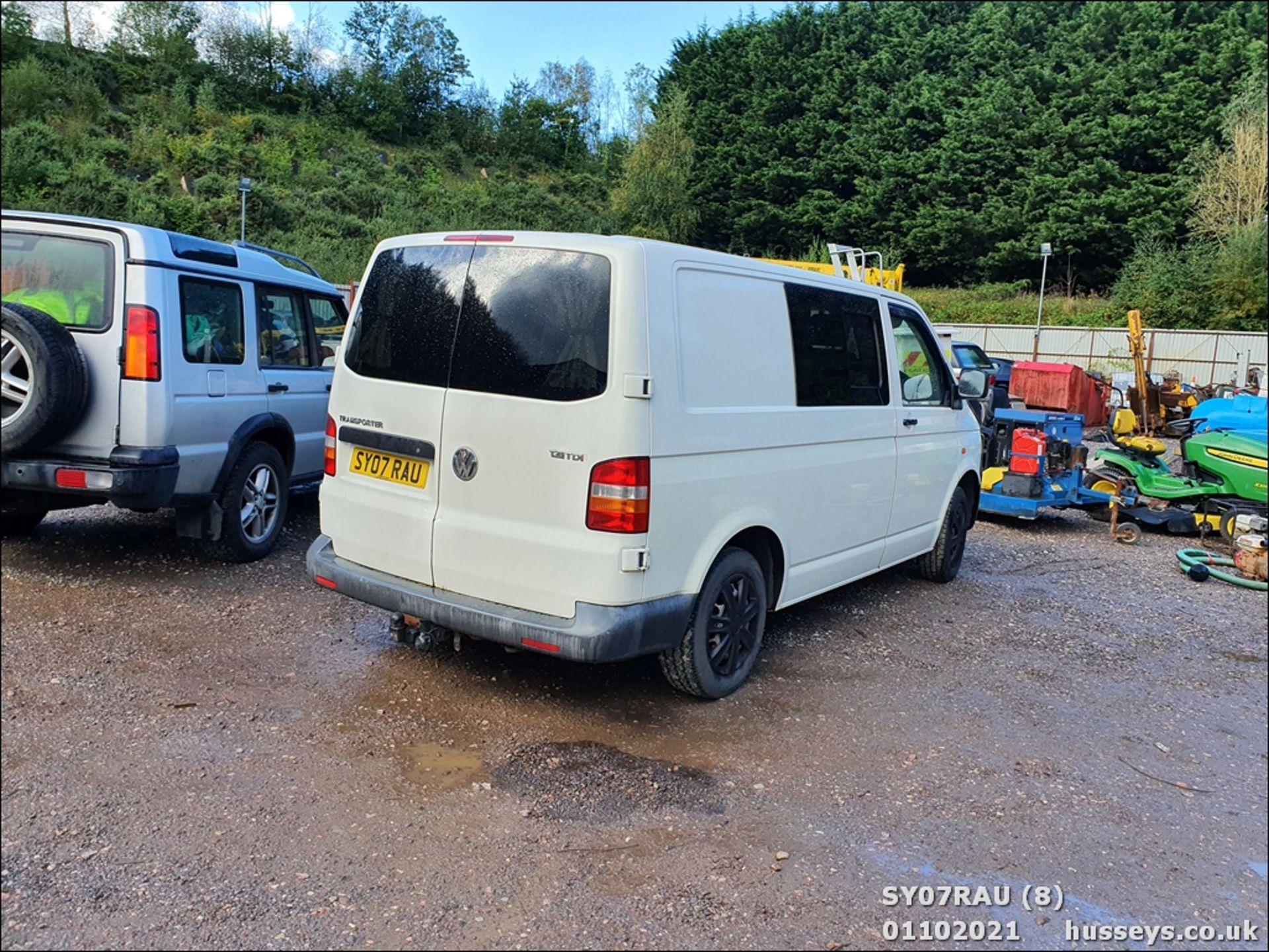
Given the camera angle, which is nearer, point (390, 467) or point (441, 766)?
point (441, 766)

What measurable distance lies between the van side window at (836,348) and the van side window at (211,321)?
321 centimetres

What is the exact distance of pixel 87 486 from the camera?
7.32 feet

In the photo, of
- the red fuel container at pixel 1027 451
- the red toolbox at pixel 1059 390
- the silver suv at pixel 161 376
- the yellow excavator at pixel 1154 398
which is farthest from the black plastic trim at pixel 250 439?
the red toolbox at pixel 1059 390

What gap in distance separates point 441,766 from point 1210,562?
150 inches

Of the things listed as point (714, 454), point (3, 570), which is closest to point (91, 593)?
point (3, 570)

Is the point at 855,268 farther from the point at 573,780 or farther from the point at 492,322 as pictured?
the point at 573,780

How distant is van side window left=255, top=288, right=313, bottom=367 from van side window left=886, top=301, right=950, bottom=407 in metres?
4.11

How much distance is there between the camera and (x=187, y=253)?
15.3 feet

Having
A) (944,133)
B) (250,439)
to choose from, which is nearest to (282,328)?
(250,439)

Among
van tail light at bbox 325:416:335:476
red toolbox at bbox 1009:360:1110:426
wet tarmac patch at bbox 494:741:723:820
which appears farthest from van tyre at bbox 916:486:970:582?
red toolbox at bbox 1009:360:1110:426

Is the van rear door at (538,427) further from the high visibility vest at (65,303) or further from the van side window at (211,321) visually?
the van side window at (211,321)

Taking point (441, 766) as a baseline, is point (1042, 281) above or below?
above

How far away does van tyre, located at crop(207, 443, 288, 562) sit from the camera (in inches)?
213

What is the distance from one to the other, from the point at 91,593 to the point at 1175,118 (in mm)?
3291
